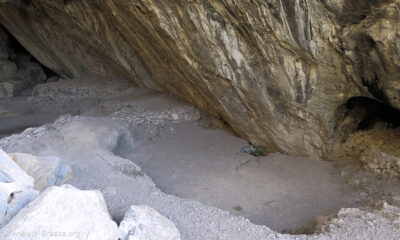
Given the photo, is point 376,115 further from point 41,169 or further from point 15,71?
point 15,71

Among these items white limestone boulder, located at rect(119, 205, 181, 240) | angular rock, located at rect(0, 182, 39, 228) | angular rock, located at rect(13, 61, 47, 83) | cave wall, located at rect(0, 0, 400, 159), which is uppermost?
cave wall, located at rect(0, 0, 400, 159)

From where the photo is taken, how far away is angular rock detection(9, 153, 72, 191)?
4236mm

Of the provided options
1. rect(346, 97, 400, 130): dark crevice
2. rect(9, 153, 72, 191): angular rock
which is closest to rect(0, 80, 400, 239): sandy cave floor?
rect(9, 153, 72, 191): angular rock

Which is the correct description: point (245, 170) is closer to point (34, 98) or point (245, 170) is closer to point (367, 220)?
point (367, 220)

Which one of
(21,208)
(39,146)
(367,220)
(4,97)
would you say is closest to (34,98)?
(4,97)

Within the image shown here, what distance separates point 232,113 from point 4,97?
10.0m

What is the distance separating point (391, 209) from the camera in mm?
4543

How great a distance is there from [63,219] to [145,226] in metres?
0.80

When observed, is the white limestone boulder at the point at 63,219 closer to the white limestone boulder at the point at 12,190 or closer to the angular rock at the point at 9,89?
the white limestone boulder at the point at 12,190

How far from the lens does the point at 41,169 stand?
14.3 feet

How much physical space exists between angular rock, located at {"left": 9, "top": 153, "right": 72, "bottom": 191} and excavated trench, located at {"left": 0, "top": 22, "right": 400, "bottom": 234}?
26.3 inches

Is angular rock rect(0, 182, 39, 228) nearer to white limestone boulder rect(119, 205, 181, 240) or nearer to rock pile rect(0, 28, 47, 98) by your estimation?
white limestone boulder rect(119, 205, 181, 240)

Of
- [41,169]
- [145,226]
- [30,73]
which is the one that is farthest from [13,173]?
[30,73]

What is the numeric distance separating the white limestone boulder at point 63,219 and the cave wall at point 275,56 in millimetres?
3457
